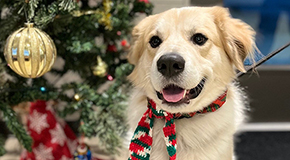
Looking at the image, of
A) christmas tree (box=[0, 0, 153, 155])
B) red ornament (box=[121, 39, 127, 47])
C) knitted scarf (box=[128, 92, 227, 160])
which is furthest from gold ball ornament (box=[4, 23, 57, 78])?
red ornament (box=[121, 39, 127, 47])

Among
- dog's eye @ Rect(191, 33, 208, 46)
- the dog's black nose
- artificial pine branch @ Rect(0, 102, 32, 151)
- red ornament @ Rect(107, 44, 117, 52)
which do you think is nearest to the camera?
the dog's black nose

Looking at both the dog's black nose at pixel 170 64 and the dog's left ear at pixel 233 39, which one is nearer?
the dog's black nose at pixel 170 64

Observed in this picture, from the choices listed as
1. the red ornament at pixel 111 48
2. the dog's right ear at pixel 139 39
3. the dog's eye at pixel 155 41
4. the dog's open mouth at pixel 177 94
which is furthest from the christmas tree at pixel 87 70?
the dog's open mouth at pixel 177 94

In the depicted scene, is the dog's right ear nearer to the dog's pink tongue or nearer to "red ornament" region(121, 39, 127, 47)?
the dog's pink tongue

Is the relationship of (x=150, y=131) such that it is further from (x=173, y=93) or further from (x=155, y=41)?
(x=155, y=41)

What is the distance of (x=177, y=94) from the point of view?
855mm

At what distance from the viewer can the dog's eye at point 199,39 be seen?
89 cm

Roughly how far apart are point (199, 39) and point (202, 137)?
0.29 m

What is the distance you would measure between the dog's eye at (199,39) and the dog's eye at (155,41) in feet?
0.34

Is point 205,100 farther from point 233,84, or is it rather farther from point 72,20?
point 72,20

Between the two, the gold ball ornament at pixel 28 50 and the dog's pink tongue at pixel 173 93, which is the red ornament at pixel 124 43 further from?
the dog's pink tongue at pixel 173 93

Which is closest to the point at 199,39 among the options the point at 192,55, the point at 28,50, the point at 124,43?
the point at 192,55

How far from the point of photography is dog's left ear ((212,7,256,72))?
911mm

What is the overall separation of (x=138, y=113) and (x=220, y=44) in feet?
1.13
